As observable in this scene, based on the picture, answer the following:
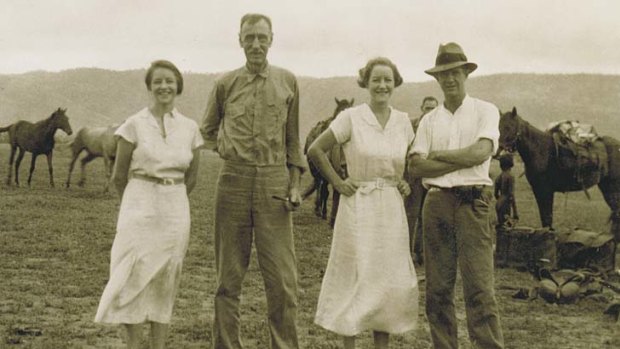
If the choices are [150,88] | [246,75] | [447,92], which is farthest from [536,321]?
[150,88]

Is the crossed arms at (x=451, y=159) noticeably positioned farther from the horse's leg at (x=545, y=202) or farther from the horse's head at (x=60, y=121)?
the horse's head at (x=60, y=121)

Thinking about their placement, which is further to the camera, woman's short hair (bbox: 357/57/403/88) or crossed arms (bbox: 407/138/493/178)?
woman's short hair (bbox: 357/57/403/88)

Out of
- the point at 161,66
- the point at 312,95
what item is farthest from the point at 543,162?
the point at 312,95

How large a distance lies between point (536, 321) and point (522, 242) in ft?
9.93

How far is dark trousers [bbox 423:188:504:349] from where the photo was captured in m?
4.26

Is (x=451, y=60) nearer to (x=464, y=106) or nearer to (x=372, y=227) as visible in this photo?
(x=464, y=106)

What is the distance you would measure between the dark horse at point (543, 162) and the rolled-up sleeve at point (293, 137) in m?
6.23

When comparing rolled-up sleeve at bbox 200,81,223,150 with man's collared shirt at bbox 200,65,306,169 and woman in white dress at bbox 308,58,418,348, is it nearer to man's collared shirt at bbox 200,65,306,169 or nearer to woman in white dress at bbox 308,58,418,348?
man's collared shirt at bbox 200,65,306,169

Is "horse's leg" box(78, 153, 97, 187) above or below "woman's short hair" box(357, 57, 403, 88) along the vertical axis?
below

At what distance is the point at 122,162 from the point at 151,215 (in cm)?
38

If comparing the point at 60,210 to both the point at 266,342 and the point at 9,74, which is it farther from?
the point at 9,74

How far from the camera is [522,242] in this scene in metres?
9.54

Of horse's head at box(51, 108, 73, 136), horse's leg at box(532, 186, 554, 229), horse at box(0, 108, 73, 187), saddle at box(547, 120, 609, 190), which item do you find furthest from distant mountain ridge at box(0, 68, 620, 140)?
horse's leg at box(532, 186, 554, 229)

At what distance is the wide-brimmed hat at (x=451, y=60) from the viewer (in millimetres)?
4332
